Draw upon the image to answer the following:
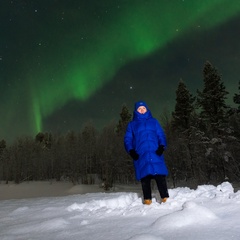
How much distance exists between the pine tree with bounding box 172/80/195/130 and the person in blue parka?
27870 millimetres

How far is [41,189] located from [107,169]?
10.7m

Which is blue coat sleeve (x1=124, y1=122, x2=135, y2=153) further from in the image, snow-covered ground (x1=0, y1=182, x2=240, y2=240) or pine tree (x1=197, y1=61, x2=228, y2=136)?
pine tree (x1=197, y1=61, x2=228, y2=136)

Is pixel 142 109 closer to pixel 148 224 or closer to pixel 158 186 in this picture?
pixel 158 186

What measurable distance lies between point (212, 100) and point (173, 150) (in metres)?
9.55

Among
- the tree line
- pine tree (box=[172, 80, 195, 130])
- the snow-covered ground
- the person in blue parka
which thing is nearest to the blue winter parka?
the person in blue parka

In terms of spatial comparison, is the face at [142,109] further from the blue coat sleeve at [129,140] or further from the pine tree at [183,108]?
the pine tree at [183,108]

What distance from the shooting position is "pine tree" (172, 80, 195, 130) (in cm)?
3288

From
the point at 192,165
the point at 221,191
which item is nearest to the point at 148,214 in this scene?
the point at 221,191

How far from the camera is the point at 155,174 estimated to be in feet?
16.9

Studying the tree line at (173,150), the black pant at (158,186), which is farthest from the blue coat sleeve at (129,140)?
the tree line at (173,150)

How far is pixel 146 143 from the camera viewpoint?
5.38 m

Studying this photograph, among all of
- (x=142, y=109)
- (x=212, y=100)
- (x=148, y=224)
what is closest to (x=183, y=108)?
(x=212, y=100)

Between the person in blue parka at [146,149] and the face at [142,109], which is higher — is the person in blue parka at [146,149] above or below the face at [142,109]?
below

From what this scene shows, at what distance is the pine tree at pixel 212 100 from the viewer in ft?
92.9
